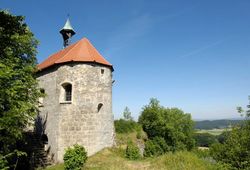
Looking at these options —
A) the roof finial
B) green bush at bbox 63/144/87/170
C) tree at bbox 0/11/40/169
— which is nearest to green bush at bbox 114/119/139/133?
green bush at bbox 63/144/87/170

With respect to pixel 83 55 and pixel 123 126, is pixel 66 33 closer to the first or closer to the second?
pixel 83 55

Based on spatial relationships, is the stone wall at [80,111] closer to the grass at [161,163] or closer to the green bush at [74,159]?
the grass at [161,163]

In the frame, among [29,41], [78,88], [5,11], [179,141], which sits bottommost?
[179,141]

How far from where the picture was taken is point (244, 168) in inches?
471

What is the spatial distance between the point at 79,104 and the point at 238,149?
11829 millimetres

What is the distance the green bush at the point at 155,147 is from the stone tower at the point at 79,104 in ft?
32.7

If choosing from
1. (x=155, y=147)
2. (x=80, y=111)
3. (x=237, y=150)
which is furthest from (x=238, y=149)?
(x=155, y=147)

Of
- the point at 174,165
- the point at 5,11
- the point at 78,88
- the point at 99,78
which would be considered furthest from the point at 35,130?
the point at 174,165

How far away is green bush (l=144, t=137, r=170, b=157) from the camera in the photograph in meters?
28.8

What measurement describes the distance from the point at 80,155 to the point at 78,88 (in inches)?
222

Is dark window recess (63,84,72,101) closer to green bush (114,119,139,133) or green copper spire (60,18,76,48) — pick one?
green copper spire (60,18,76,48)

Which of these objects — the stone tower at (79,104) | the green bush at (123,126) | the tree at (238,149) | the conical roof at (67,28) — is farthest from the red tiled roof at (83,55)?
the tree at (238,149)

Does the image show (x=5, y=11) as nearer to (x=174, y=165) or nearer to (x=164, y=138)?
(x=174, y=165)

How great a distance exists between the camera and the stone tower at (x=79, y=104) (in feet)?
61.7
